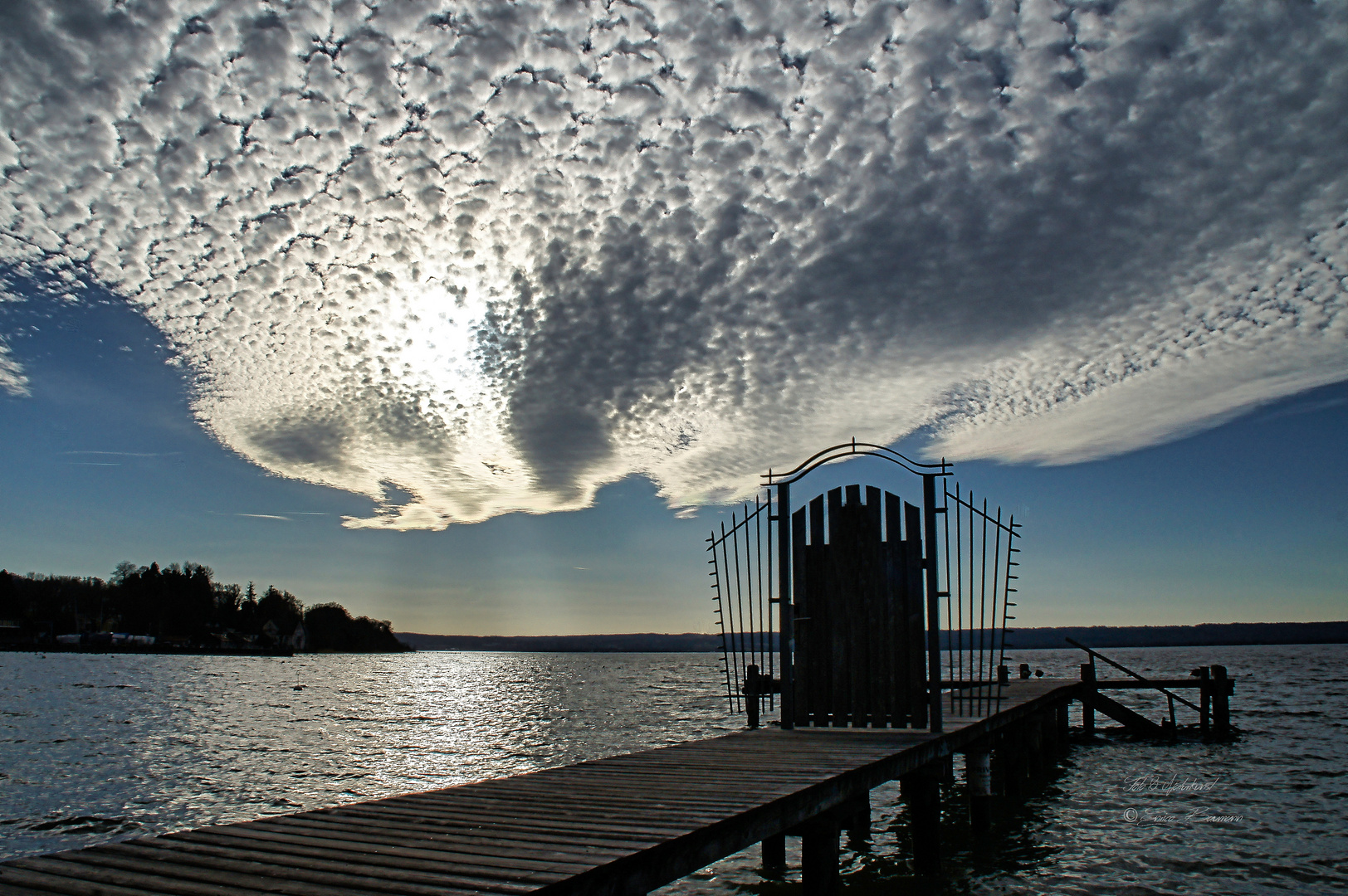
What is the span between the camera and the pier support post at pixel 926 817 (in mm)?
10352

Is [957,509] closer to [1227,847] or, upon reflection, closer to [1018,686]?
[1227,847]

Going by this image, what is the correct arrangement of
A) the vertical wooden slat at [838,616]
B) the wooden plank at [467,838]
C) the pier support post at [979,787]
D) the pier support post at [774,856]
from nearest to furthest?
the wooden plank at [467,838] < the vertical wooden slat at [838,616] < the pier support post at [774,856] < the pier support post at [979,787]

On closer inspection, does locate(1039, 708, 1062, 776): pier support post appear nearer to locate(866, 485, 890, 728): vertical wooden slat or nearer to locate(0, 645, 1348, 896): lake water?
locate(0, 645, 1348, 896): lake water

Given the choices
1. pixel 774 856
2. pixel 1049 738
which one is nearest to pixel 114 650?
pixel 1049 738

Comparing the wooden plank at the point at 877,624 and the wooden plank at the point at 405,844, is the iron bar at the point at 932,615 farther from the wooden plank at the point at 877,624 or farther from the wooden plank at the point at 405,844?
the wooden plank at the point at 405,844

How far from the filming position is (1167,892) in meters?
10.7

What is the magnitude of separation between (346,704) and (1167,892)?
162 ft

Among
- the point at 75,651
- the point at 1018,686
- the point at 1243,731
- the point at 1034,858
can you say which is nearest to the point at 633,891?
the point at 1034,858

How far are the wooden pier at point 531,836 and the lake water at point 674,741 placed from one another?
12.0ft

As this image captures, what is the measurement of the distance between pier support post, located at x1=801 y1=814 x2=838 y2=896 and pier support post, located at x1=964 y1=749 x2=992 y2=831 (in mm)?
6257

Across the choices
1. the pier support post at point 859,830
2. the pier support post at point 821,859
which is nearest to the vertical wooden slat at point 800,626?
the pier support post at point 859,830

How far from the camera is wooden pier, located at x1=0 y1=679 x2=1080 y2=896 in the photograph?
4.38 m

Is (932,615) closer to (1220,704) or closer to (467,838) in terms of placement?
(467,838)

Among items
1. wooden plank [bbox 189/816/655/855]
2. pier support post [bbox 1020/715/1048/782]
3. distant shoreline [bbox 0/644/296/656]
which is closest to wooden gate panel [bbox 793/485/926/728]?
wooden plank [bbox 189/816/655/855]
